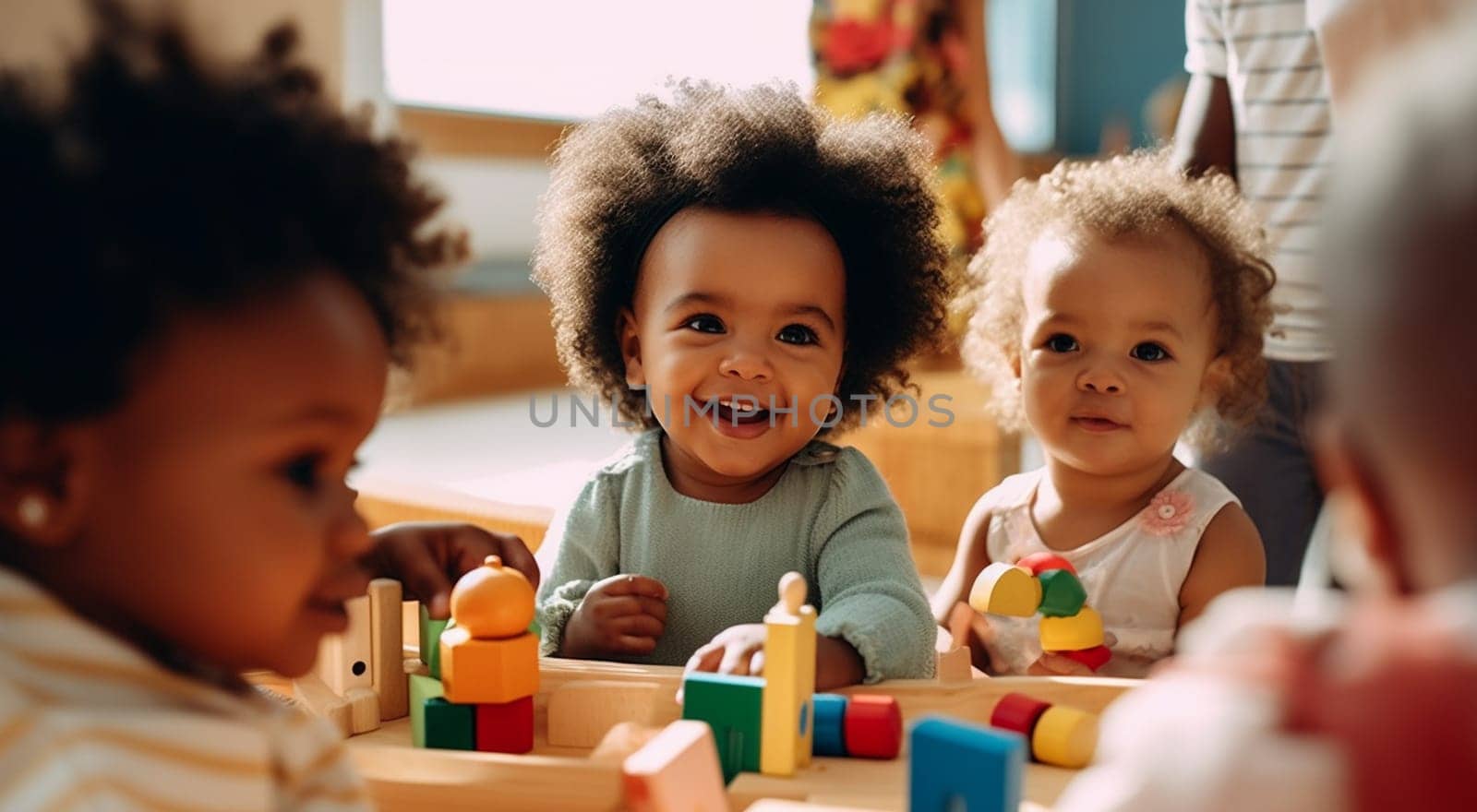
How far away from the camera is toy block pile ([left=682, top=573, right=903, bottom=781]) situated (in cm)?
78

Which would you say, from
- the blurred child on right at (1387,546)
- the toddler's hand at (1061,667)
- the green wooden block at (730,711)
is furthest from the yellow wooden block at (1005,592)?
the blurred child on right at (1387,546)

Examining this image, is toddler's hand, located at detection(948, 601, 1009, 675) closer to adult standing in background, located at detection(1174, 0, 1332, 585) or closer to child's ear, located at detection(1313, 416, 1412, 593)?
adult standing in background, located at detection(1174, 0, 1332, 585)

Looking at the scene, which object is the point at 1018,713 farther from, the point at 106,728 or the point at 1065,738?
the point at 106,728

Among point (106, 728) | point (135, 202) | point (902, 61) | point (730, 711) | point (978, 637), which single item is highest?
point (902, 61)

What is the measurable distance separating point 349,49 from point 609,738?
2.85 metres

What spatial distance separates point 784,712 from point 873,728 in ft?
0.25

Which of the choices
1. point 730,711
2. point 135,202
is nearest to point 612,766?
point 730,711

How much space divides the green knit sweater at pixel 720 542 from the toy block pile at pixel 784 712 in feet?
0.88

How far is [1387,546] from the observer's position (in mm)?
384

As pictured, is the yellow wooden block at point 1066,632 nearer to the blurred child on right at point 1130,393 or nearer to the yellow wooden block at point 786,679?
the blurred child on right at point 1130,393

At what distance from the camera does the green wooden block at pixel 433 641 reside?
942 mm

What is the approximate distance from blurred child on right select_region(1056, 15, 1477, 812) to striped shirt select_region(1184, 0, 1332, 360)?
3.89 feet

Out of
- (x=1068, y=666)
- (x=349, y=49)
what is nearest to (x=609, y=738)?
(x=1068, y=666)

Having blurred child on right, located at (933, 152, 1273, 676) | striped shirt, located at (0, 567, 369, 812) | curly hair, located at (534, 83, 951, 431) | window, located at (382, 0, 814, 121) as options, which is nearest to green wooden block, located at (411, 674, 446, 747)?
striped shirt, located at (0, 567, 369, 812)
